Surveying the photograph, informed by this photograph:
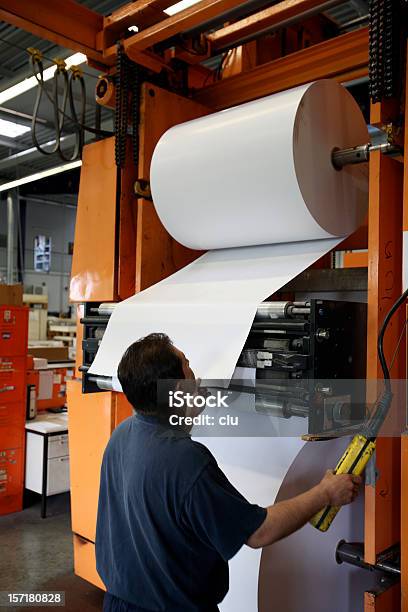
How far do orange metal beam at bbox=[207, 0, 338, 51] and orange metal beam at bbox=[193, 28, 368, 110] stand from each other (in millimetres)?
142

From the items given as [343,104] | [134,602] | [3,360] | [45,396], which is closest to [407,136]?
[343,104]

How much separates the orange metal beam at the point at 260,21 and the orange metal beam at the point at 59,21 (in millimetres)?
511

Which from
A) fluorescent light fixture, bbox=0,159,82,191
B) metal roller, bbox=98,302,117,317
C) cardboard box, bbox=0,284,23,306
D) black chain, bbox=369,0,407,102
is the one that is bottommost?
metal roller, bbox=98,302,117,317

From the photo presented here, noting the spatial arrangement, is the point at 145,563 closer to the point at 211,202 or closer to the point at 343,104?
the point at 211,202

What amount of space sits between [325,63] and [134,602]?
1.94 m

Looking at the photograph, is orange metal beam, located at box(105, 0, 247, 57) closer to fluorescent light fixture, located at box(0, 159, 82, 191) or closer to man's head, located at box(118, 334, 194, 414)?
man's head, located at box(118, 334, 194, 414)

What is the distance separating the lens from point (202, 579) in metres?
1.38

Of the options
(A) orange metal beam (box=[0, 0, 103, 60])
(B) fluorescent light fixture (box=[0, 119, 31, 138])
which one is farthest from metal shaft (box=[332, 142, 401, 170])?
(B) fluorescent light fixture (box=[0, 119, 31, 138])

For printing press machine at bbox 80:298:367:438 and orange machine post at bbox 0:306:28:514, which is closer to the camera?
printing press machine at bbox 80:298:367:438

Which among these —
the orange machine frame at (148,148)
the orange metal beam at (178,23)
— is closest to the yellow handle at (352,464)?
the orange machine frame at (148,148)

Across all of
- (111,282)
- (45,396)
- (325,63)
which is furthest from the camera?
(45,396)

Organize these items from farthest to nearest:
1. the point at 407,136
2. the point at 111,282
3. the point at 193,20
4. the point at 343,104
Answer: the point at 111,282, the point at 193,20, the point at 343,104, the point at 407,136

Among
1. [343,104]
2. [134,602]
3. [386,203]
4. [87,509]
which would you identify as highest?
[343,104]

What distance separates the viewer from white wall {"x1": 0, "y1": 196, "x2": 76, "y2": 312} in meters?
14.2
